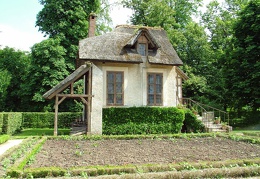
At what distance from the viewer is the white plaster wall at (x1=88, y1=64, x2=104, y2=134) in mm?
15758

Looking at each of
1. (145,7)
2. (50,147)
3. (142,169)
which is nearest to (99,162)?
(142,169)

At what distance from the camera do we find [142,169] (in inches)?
280

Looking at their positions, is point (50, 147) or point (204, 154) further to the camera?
point (50, 147)

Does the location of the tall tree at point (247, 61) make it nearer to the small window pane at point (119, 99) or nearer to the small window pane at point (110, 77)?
the small window pane at point (119, 99)

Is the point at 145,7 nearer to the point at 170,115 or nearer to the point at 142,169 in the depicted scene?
the point at 170,115

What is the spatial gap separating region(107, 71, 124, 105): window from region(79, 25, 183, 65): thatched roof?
116 cm

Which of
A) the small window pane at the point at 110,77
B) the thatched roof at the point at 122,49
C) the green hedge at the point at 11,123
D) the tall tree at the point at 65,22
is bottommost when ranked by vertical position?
the green hedge at the point at 11,123

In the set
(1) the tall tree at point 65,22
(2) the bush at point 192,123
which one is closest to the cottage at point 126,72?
(2) the bush at point 192,123

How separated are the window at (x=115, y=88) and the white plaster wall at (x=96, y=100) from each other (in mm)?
853

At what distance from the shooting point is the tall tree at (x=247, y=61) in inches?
883

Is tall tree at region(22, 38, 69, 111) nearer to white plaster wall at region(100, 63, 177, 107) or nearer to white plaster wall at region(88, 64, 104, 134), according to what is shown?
white plaster wall at region(100, 63, 177, 107)

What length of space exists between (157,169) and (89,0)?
87.9 ft

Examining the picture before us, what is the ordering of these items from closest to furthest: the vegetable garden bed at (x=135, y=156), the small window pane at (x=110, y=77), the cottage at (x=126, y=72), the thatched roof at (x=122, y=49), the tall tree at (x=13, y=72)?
the vegetable garden bed at (x=135, y=156)
the cottage at (x=126, y=72)
the thatched roof at (x=122, y=49)
the small window pane at (x=110, y=77)
the tall tree at (x=13, y=72)

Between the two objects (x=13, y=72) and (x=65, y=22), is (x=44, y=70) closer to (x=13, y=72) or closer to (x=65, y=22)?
(x=65, y=22)
